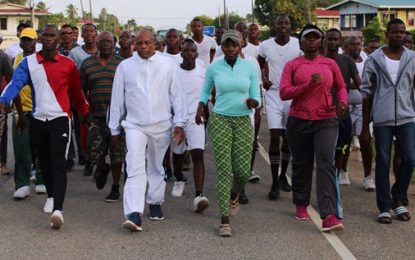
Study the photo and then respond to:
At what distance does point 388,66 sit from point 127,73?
2.68 metres

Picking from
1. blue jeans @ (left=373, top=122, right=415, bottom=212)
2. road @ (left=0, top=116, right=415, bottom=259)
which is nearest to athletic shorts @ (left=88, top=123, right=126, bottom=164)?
road @ (left=0, top=116, right=415, bottom=259)

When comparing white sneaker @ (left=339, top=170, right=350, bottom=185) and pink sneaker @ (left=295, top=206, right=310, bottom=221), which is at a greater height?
pink sneaker @ (left=295, top=206, right=310, bottom=221)

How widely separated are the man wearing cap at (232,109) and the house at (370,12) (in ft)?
194

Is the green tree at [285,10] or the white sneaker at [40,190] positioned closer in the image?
the white sneaker at [40,190]

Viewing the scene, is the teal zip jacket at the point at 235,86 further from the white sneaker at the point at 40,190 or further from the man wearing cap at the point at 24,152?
the white sneaker at the point at 40,190

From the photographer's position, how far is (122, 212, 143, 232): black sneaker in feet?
22.2

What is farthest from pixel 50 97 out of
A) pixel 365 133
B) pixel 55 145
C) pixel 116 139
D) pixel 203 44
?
pixel 203 44

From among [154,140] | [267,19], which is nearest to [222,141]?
[154,140]

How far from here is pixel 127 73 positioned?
7.05 m

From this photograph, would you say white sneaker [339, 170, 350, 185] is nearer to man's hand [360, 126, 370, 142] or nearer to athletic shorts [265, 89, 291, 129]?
athletic shorts [265, 89, 291, 129]

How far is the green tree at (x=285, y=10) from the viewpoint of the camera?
7231cm

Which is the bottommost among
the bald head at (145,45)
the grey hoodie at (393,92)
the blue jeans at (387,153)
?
the blue jeans at (387,153)

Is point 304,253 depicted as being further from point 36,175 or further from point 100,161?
point 36,175

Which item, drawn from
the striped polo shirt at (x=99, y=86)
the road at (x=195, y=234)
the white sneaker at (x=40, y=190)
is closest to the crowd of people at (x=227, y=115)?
the road at (x=195, y=234)
